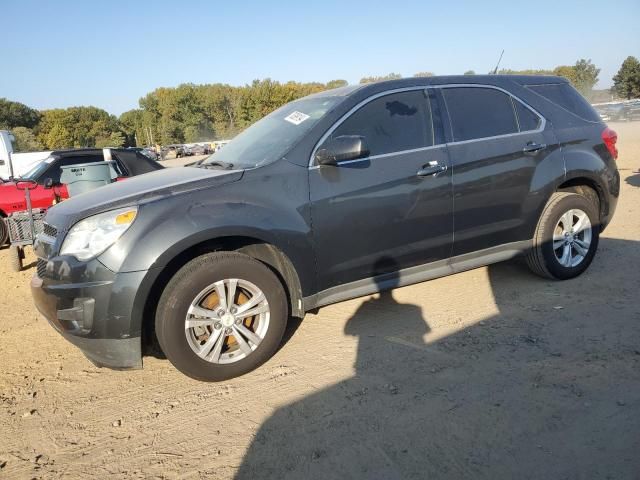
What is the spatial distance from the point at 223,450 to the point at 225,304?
3.01 feet

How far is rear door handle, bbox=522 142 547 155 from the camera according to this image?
404 cm

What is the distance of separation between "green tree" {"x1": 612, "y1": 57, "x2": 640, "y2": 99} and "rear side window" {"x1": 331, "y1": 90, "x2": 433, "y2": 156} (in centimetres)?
7019

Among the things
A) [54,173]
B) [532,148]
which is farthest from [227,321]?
[54,173]

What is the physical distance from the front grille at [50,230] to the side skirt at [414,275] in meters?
1.71

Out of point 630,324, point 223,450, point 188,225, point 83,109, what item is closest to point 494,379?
point 630,324

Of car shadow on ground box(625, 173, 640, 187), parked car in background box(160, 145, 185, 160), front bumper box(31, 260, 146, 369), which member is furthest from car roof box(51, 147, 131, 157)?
parked car in background box(160, 145, 185, 160)

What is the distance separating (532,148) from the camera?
13.3 ft

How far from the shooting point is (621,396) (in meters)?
2.60

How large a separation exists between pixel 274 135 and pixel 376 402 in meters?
2.20

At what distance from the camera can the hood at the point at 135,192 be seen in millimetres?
→ 2908

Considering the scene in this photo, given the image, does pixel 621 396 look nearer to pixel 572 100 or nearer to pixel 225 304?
pixel 225 304

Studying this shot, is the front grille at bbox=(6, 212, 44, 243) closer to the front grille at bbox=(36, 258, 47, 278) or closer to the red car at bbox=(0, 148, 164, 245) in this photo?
the red car at bbox=(0, 148, 164, 245)

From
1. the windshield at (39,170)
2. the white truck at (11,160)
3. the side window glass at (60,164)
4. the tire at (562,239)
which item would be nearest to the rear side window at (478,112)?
the tire at (562,239)

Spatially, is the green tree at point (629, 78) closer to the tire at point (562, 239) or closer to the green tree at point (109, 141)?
the tire at point (562, 239)
